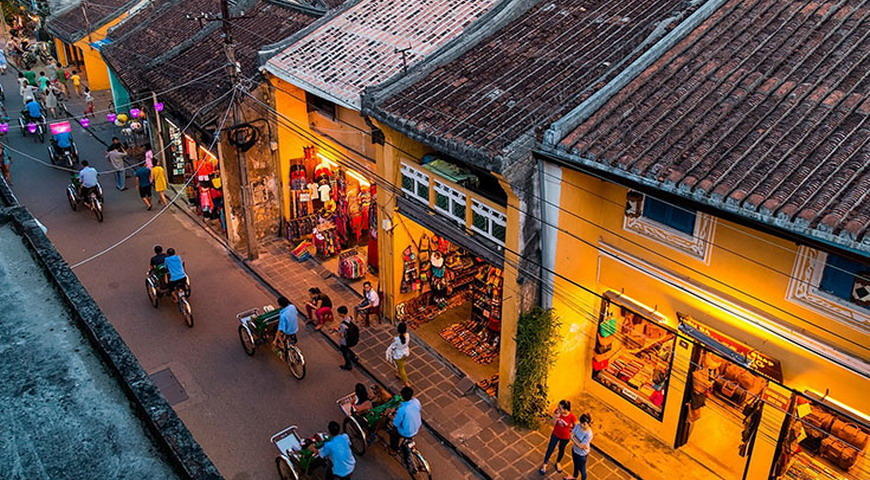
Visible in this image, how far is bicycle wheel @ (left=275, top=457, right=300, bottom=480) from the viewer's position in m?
12.6

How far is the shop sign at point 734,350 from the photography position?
1148cm

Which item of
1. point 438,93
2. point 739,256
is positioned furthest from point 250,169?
point 739,256

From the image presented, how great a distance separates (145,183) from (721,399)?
742 inches

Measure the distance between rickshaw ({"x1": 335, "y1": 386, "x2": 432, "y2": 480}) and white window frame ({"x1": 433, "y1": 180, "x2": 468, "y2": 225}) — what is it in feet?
12.8

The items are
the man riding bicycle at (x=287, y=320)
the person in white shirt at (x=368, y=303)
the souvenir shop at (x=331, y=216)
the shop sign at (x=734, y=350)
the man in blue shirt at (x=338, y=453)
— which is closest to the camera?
the shop sign at (x=734, y=350)

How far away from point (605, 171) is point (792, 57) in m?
3.65

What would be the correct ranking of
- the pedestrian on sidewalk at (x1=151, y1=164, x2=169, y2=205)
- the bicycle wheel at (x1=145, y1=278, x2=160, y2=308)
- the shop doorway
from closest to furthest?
the shop doorway, the bicycle wheel at (x1=145, y1=278, x2=160, y2=308), the pedestrian on sidewalk at (x1=151, y1=164, x2=169, y2=205)

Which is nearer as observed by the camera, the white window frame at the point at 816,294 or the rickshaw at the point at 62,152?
the white window frame at the point at 816,294

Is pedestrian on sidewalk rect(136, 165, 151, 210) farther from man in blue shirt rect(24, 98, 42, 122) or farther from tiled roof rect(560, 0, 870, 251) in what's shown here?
tiled roof rect(560, 0, 870, 251)

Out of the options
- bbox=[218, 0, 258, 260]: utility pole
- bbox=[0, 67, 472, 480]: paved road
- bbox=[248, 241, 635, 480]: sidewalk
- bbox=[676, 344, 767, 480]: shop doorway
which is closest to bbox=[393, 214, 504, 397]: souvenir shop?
bbox=[248, 241, 635, 480]: sidewalk

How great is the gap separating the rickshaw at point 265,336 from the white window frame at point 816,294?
9882mm

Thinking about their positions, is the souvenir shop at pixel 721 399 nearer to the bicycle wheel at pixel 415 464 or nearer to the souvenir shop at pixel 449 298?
the souvenir shop at pixel 449 298

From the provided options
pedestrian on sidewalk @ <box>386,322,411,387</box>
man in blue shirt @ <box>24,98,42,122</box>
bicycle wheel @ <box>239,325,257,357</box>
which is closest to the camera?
pedestrian on sidewalk @ <box>386,322,411,387</box>

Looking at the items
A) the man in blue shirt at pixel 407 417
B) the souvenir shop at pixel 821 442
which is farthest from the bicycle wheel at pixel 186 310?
the souvenir shop at pixel 821 442
